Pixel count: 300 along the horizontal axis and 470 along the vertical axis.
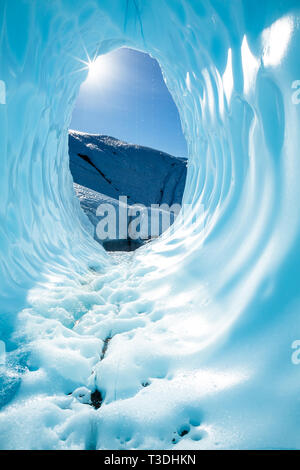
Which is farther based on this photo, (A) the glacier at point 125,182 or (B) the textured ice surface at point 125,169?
(B) the textured ice surface at point 125,169

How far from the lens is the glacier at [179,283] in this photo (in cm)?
128

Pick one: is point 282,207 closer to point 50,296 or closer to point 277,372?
point 277,372

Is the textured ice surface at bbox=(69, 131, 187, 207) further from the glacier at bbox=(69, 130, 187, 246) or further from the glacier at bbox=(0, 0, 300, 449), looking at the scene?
the glacier at bbox=(0, 0, 300, 449)

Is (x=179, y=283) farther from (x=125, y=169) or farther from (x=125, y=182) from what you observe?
(x=125, y=169)

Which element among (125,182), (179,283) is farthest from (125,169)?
(179,283)

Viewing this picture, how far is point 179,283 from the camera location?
287 centimetres

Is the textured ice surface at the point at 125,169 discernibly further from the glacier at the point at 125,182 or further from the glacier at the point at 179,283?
the glacier at the point at 179,283

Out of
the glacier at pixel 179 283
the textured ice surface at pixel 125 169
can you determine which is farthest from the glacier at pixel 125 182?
the glacier at pixel 179 283

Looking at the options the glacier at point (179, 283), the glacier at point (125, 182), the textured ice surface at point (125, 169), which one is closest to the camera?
the glacier at point (179, 283)

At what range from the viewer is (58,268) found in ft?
12.2

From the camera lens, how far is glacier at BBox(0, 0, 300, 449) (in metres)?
1.28
